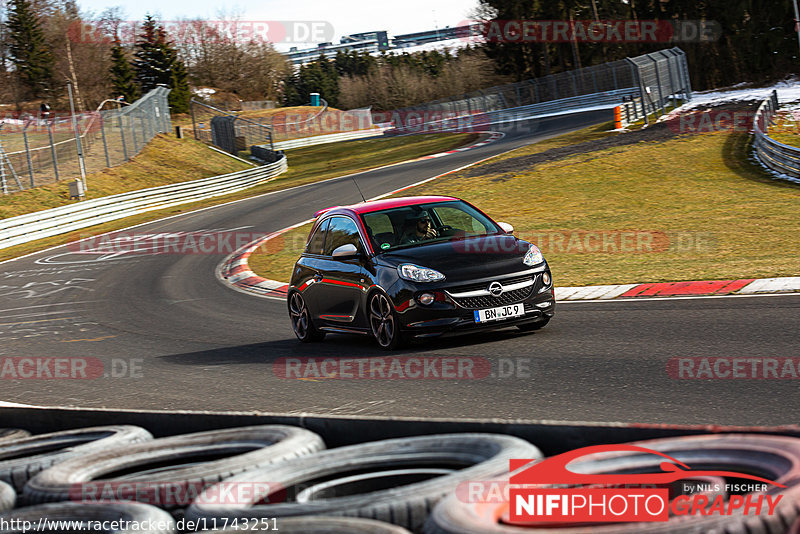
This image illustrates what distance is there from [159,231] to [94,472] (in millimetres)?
26433

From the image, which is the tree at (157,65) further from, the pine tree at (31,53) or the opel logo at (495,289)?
the opel logo at (495,289)

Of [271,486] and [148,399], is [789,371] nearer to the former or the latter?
[271,486]

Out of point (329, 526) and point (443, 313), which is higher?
point (329, 526)

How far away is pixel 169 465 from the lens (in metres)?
4.73

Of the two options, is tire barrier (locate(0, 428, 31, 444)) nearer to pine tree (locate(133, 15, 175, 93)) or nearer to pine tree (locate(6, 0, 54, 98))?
pine tree (locate(6, 0, 54, 98))

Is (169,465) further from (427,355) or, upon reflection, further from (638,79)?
(638,79)

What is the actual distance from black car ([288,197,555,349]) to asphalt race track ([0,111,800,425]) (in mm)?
345

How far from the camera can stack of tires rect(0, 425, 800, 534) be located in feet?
9.90

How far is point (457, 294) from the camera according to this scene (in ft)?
29.5

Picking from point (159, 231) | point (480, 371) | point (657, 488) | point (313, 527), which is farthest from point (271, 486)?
point (159, 231)

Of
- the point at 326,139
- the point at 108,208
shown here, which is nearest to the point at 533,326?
the point at 108,208

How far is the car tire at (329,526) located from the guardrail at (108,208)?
29.9m

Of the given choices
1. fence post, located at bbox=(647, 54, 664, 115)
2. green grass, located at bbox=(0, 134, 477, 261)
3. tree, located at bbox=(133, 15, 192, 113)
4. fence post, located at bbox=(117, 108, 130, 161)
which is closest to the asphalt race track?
green grass, located at bbox=(0, 134, 477, 261)

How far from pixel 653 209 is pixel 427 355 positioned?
14107mm
